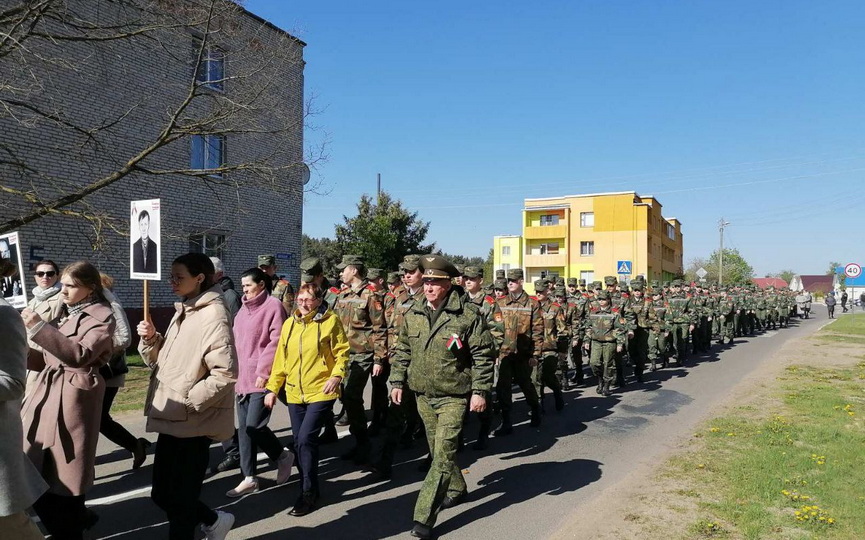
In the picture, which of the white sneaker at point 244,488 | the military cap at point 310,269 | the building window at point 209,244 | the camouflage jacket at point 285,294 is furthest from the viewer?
the building window at point 209,244

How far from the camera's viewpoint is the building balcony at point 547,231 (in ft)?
195

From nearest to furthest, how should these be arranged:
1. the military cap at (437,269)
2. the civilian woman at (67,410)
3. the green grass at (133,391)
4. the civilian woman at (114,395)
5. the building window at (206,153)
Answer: the civilian woman at (67,410) → the military cap at (437,269) → the civilian woman at (114,395) → the green grass at (133,391) → the building window at (206,153)

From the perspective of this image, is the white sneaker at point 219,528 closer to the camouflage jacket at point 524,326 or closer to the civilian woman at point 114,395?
the civilian woman at point 114,395

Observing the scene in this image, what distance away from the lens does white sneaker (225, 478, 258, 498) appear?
5.29m

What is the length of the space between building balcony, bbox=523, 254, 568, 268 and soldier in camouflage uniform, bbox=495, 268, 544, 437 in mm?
51978

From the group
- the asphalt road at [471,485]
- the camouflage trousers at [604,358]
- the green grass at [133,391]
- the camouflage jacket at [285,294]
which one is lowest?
the asphalt road at [471,485]

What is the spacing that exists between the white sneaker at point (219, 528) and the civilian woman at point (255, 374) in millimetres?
1193

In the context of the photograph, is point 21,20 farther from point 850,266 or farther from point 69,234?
point 850,266

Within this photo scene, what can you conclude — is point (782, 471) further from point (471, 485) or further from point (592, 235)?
point (592, 235)

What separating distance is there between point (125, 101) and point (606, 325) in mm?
13566

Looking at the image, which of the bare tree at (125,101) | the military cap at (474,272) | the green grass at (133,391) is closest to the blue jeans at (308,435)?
the green grass at (133,391)

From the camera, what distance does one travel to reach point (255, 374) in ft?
17.9

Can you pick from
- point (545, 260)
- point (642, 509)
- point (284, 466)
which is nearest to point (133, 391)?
point (284, 466)

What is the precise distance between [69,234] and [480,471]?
13291 millimetres
